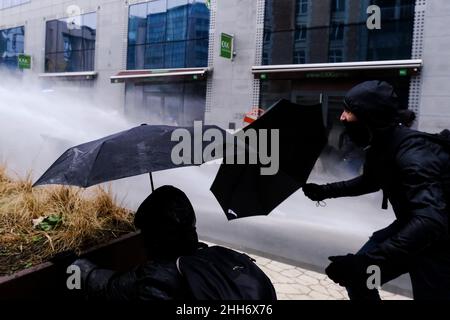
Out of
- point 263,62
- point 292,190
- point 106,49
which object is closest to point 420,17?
point 263,62

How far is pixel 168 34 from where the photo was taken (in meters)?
18.5

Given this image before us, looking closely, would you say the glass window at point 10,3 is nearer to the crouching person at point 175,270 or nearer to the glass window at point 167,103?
the glass window at point 167,103

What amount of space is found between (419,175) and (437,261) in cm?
58

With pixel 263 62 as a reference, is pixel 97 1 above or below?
above

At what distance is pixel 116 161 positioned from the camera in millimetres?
2010

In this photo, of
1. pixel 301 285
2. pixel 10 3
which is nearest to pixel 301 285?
pixel 301 285

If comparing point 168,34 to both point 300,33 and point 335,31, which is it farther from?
point 335,31

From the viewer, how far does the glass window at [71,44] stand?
22.1 meters

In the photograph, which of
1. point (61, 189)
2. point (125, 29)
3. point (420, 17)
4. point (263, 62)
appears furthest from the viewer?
point (125, 29)

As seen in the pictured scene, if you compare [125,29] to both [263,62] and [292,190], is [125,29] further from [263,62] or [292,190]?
[292,190]

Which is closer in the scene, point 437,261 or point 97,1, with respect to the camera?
point 437,261

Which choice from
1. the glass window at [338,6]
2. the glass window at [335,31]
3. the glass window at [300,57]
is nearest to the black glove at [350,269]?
the glass window at [335,31]

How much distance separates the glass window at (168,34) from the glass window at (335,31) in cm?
329

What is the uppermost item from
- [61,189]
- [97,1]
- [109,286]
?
[97,1]
